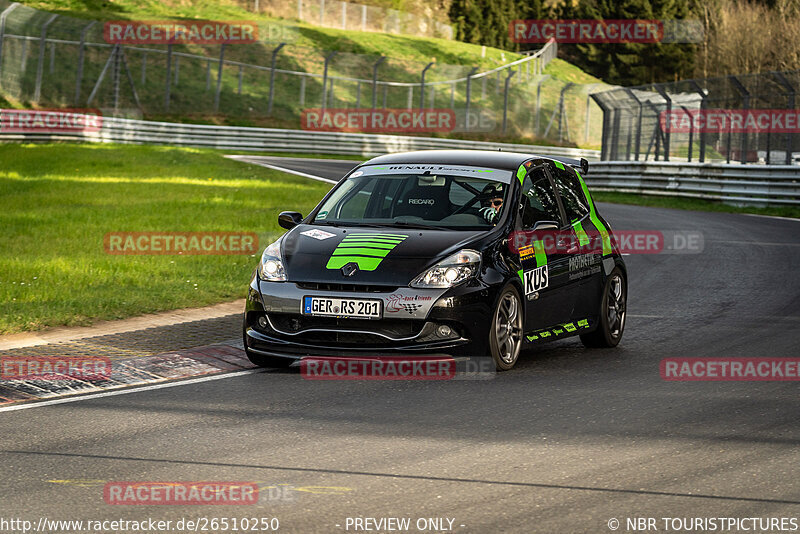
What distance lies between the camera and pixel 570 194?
1031cm

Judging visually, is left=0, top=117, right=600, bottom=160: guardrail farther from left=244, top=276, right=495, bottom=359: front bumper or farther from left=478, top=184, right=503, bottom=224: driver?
→ left=244, top=276, right=495, bottom=359: front bumper

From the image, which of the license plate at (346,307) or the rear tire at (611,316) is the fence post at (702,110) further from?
the license plate at (346,307)

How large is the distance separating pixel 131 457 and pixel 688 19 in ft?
329

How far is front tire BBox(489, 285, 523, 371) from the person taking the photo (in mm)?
8492

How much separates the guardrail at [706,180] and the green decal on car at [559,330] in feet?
59.4

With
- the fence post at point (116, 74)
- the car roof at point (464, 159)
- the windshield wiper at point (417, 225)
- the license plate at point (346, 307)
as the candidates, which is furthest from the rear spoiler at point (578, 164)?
the fence post at point (116, 74)

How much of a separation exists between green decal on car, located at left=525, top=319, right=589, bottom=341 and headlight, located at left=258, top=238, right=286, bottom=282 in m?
1.91

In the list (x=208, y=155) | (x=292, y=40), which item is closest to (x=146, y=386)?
(x=208, y=155)

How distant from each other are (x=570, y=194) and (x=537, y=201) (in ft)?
2.31

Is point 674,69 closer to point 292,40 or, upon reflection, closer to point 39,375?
point 292,40

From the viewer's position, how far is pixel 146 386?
823 cm

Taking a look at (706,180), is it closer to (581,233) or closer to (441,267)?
(581,233)

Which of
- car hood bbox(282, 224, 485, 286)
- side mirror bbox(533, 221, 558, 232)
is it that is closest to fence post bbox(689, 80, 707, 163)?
side mirror bbox(533, 221, 558, 232)

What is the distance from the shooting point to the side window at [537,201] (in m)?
9.48
